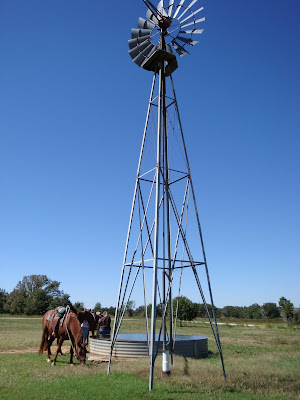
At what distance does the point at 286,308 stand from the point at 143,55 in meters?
84.2

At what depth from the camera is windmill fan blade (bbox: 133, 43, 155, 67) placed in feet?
42.6

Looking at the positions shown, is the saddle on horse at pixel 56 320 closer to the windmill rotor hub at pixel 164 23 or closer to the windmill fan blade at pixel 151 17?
the windmill rotor hub at pixel 164 23

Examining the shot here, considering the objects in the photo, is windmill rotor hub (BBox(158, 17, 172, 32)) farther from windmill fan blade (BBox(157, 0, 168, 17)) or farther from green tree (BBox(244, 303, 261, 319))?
green tree (BBox(244, 303, 261, 319))

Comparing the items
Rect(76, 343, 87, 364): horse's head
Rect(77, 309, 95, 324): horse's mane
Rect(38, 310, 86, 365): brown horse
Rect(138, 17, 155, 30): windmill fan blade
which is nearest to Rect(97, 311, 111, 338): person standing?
Rect(77, 309, 95, 324): horse's mane

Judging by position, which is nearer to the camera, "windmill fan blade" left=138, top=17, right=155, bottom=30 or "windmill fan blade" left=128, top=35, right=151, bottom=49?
"windmill fan blade" left=128, top=35, right=151, bottom=49

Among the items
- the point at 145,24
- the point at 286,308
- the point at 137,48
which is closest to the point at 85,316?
the point at 137,48

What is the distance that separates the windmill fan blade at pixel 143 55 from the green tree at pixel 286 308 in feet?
252

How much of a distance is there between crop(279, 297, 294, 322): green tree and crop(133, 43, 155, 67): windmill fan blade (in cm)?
7686

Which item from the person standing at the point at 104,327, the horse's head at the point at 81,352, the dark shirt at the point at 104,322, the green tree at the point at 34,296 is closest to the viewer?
the horse's head at the point at 81,352

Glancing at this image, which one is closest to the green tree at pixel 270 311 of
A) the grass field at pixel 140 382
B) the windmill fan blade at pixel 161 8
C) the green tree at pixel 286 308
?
the green tree at pixel 286 308

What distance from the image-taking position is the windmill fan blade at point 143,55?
42.6 ft

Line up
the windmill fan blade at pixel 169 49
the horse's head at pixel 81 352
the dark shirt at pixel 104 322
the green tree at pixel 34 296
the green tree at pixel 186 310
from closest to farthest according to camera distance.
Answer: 1. the horse's head at pixel 81 352
2. the windmill fan blade at pixel 169 49
3. the dark shirt at pixel 104 322
4. the green tree at pixel 186 310
5. the green tree at pixel 34 296

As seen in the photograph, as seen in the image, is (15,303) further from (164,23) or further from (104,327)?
(164,23)

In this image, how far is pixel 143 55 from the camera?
13.1m
